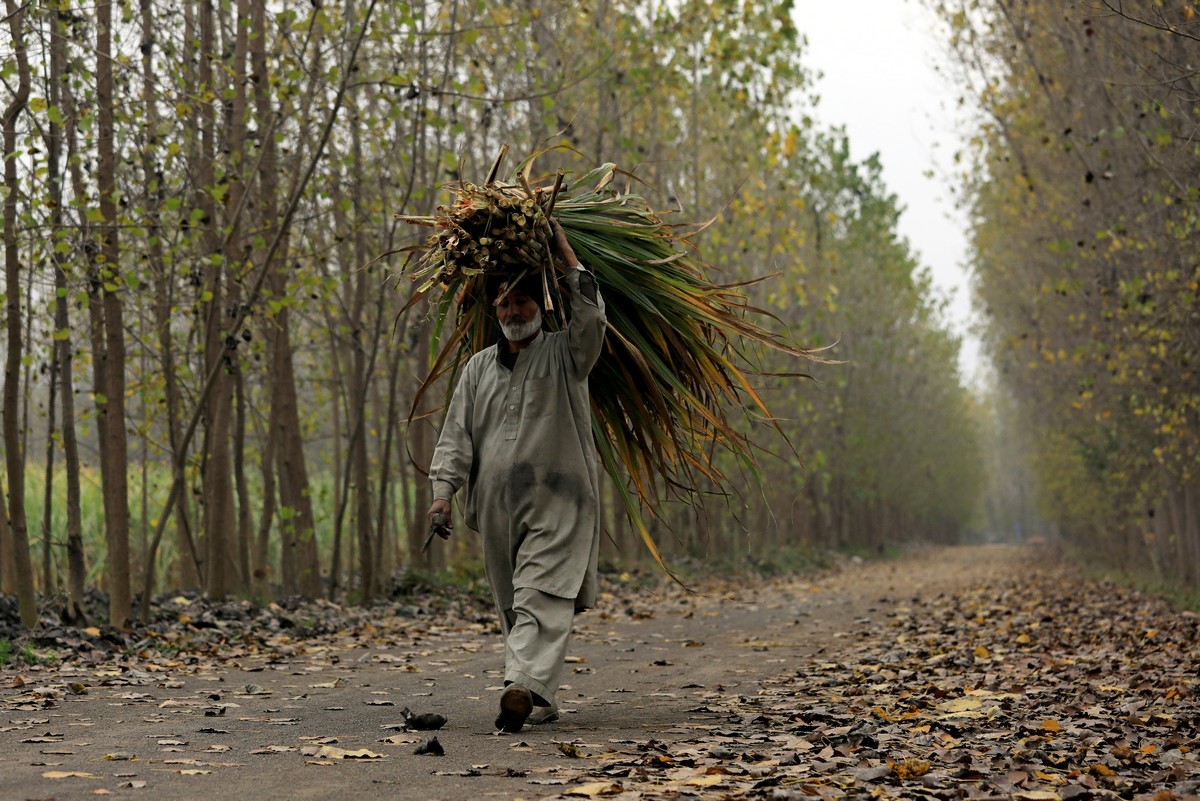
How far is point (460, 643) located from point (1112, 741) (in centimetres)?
642

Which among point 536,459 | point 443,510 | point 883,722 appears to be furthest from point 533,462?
point 883,722

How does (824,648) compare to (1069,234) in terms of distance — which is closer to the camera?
(824,648)

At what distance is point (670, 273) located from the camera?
719 centimetres

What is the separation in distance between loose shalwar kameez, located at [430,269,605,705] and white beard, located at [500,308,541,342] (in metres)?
0.07

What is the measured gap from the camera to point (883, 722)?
648cm

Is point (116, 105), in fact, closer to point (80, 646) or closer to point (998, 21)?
point (80, 646)

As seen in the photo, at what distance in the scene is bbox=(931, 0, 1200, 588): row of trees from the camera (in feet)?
43.9

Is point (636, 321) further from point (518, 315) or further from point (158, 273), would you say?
point (158, 273)

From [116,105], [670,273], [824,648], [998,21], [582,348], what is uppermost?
[998,21]

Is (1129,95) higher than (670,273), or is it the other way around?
(1129,95)

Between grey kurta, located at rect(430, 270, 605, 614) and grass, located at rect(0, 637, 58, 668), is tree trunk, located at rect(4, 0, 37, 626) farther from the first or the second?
grey kurta, located at rect(430, 270, 605, 614)

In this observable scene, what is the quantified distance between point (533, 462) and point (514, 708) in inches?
48.9

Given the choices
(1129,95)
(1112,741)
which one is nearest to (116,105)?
(1112,741)

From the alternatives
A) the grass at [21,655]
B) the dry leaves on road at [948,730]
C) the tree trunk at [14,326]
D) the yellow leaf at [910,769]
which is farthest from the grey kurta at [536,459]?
the tree trunk at [14,326]
